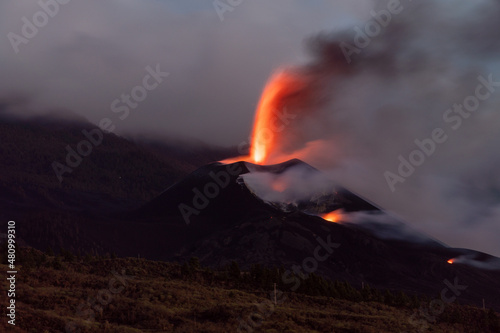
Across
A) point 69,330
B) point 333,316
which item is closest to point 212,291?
point 333,316

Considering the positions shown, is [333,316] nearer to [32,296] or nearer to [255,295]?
[255,295]

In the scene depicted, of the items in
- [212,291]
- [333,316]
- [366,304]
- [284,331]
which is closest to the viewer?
[284,331]

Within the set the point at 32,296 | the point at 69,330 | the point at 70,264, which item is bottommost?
the point at 69,330

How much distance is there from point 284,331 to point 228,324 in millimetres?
5574

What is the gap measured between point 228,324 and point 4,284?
84.2 ft

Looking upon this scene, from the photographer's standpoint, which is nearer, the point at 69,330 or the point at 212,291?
the point at 69,330

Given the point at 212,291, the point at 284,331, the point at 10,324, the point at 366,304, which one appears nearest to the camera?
the point at 10,324

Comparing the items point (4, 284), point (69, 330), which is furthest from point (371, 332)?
point (4, 284)

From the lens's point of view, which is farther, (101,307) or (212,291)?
(212,291)

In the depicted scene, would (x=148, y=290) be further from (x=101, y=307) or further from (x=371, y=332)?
(x=371, y=332)

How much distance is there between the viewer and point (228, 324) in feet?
222

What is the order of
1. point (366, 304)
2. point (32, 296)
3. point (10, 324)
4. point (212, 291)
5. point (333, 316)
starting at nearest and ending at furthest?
point (10, 324) → point (32, 296) → point (333, 316) → point (212, 291) → point (366, 304)

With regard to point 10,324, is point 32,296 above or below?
above

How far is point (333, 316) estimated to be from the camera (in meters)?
80.4
